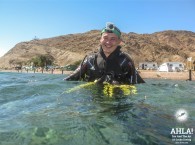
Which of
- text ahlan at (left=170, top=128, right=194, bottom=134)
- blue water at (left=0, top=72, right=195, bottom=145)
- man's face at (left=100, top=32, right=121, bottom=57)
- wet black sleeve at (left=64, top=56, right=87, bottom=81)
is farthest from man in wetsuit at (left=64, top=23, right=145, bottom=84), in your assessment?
text ahlan at (left=170, top=128, right=194, bottom=134)

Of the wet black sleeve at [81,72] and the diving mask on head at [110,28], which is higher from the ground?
the diving mask on head at [110,28]

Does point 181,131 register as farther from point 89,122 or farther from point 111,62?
point 111,62

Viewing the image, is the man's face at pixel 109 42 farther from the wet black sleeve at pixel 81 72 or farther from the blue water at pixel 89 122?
the blue water at pixel 89 122

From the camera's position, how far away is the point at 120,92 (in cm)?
778

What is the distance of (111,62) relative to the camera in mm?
9281

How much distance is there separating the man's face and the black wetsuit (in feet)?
0.41

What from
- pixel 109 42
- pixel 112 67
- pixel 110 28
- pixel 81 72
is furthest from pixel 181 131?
pixel 81 72

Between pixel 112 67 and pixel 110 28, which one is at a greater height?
pixel 110 28

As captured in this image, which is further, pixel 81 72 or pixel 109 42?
pixel 81 72

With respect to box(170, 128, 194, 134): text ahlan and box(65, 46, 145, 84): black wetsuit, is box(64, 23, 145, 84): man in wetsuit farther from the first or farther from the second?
box(170, 128, 194, 134): text ahlan

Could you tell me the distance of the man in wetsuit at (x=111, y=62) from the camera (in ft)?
30.2

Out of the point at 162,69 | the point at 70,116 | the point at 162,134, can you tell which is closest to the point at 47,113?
the point at 70,116

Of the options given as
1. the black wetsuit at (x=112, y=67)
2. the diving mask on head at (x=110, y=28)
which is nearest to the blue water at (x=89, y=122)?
the black wetsuit at (x=112, y=67)

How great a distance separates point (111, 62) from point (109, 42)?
2.03 ft
